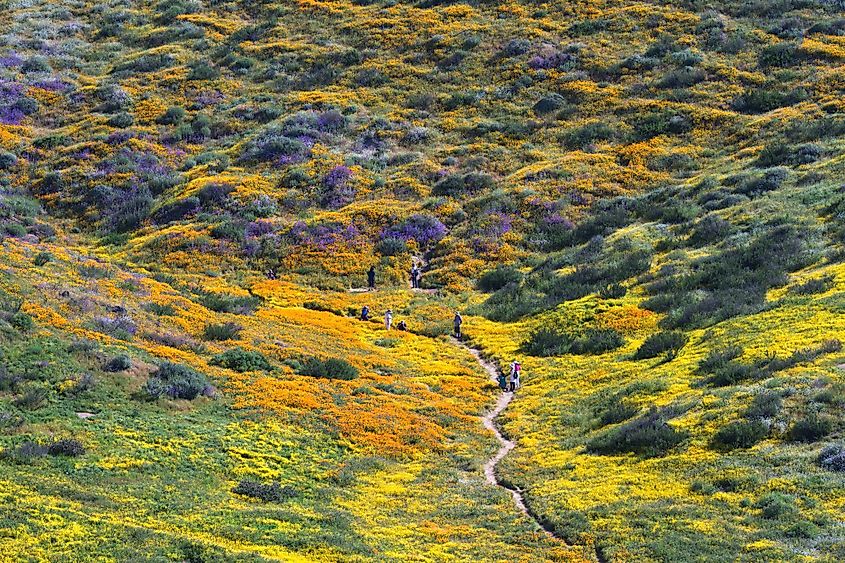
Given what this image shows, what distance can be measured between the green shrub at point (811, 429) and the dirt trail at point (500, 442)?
265 inches

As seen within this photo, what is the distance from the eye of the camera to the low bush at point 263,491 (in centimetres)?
2223

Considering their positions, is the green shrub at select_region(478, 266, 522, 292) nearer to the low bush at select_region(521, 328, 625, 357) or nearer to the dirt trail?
the dirt trail

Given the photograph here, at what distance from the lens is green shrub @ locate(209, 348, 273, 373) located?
105ft

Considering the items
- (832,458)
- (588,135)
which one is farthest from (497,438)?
(588,135)

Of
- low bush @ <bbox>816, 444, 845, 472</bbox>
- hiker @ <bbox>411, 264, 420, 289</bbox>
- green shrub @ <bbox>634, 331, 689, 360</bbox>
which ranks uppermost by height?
low bush @ <bbox>816, 444, 845, 472</bbox>

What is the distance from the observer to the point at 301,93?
7081 cm

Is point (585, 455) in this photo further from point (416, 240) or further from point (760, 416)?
point (416, 240)

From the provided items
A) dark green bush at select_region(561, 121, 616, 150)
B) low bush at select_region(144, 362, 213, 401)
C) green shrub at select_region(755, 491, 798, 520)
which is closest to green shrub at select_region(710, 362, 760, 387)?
green shrub at select_region(755, 491, 798, 520)

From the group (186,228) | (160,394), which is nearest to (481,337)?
(160,394)

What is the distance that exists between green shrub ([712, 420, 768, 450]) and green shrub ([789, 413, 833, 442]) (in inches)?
28.4

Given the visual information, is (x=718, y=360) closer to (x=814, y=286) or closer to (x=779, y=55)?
(x=814, y=286)

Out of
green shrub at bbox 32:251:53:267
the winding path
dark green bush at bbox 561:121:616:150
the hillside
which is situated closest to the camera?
the hillside

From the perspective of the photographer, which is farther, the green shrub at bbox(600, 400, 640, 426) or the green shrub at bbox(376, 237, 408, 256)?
the green shrub at bbox(376, 237, 408, 256)

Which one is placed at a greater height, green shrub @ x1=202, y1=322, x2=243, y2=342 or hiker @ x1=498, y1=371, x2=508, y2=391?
green shrub @ x1=202, y1=322, x2=243, y2=342
